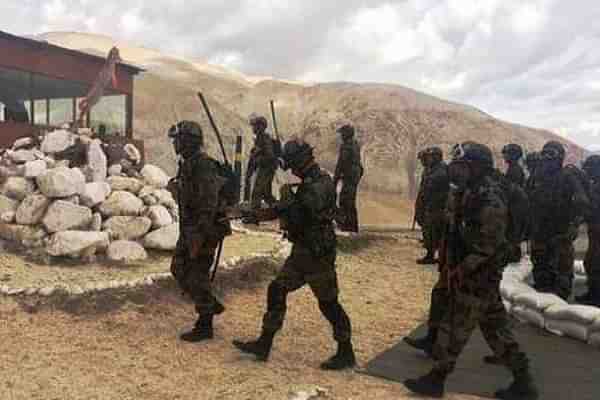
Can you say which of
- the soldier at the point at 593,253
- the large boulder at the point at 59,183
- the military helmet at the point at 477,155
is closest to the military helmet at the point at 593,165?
the soldier at the point at 593,253

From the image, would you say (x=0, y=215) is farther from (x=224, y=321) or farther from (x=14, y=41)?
(x=14, y=41)

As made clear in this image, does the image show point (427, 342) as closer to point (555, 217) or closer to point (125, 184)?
point (555, 217)

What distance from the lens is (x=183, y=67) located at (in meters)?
90.3

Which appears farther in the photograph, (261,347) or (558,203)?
(558,203)

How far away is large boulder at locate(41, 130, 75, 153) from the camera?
10289 mm

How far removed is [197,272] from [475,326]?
2.56 metres

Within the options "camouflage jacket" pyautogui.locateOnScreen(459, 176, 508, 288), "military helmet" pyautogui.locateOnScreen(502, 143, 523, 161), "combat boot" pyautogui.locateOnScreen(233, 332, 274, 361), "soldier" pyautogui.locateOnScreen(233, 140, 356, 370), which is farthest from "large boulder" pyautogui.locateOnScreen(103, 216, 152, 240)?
"camouflage jacket" pyautogui.locateOnScreen(459, 176, 508, 288)

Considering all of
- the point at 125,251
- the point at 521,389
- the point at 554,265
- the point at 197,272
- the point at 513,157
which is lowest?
the point at 521,389

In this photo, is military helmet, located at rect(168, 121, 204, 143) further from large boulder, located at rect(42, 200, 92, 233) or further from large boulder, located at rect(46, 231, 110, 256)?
large boulder, located at rect(42, 200, 92, 233)

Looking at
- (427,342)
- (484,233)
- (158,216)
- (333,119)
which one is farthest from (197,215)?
(333,119)

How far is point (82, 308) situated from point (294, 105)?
53.1 metres

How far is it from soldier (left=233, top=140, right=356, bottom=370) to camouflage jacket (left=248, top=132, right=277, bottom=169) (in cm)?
588

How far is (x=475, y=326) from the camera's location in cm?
419

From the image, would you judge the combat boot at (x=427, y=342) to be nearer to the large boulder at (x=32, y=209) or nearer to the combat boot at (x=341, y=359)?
the combat boot at (x=341, y=359)
